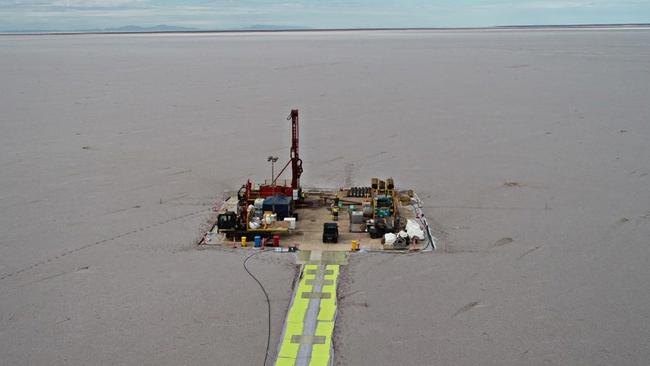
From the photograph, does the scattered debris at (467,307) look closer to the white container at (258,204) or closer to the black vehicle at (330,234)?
the black vehicle at (330,234)

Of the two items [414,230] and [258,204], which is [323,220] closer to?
[258,204]

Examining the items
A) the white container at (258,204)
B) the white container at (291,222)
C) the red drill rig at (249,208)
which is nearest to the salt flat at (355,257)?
the red drill rig at (249,208)

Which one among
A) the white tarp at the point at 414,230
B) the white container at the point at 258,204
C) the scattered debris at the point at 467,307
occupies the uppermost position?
the white container at the point at 258,204

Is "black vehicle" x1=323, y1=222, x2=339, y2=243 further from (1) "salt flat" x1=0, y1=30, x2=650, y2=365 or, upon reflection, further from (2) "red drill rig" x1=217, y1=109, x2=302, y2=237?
(1) "salt flat" x1=0, y1=30, x2=650, y2=365

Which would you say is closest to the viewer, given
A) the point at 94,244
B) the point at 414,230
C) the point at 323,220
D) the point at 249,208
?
the point at 94,244

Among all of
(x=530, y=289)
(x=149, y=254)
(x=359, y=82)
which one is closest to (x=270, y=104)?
(x=359, y=82)

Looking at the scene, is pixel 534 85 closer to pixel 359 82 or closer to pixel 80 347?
pixel 359 82

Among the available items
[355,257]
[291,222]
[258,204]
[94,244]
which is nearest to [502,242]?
[355,257]

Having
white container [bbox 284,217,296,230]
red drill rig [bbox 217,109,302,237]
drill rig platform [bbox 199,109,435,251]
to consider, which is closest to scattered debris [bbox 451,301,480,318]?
drill rig platform [bbox 199,109,435,251]
